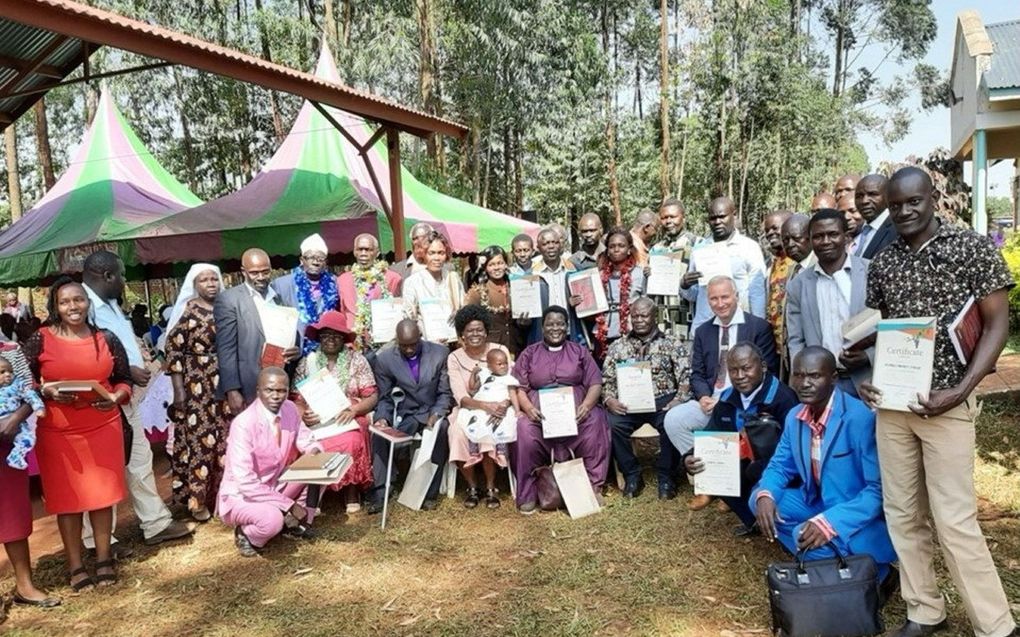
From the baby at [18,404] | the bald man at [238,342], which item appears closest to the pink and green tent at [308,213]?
the bald man at [238,342]

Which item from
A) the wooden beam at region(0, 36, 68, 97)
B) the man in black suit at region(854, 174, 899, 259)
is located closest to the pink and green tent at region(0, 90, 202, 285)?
the wooden beam at region(0, 36, 68, 97)

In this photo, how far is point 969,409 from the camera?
9.07 feet

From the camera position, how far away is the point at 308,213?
31.4ft

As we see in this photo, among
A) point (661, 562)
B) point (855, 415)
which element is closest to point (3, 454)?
point (661, 562)

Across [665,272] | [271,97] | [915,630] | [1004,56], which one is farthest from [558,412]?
[271,97]

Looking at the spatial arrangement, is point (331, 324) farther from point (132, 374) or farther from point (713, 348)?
point (713, 348)

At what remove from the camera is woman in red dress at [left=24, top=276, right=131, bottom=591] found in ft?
13.0

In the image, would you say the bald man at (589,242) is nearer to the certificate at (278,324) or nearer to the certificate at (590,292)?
the certificate at (590,292)

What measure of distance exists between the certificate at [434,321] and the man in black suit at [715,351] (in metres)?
1.94

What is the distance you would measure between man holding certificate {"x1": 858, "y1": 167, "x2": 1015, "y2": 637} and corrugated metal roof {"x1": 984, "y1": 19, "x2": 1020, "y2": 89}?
476 inches

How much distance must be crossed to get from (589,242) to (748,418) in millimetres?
2661

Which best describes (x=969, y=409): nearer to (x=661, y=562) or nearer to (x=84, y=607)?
(x=661, y=562)

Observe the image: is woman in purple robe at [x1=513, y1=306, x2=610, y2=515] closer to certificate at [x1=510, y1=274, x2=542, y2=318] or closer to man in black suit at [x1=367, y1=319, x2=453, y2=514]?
certificate at [x1=510, y1=274, x2=542, y2=318]

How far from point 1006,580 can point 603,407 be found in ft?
8.91
